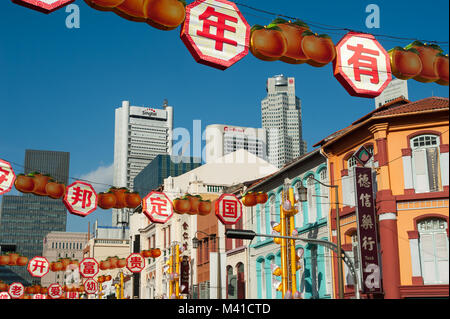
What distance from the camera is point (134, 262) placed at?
46.6 metres

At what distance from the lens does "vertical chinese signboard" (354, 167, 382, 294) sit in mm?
24391

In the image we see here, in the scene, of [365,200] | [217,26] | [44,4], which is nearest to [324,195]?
[365,200]

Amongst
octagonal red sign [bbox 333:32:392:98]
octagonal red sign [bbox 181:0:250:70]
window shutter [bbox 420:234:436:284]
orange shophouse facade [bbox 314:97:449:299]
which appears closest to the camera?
octagonal red sign [bbox 181:0:250:70]

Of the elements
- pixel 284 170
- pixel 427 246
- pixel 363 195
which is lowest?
pixel 427 246

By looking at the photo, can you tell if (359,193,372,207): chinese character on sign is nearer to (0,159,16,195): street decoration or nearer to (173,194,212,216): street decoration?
(173,194,212,216): street decoration

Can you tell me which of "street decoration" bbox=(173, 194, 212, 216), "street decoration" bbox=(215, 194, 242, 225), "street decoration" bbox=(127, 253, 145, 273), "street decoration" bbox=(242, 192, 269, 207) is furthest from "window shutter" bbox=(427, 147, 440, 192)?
"street decoration" bbox=(127, 253, 145, 273)

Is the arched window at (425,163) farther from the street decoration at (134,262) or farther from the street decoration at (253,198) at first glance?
the street decoration at (134,262)

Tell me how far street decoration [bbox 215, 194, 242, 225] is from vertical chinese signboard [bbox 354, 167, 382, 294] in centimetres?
822

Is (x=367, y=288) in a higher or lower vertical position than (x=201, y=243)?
lower

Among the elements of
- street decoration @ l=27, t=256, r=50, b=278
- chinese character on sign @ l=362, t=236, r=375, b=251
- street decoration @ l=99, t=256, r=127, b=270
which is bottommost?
chinese character on sign @ l=362, t=236, r=375, b=251
